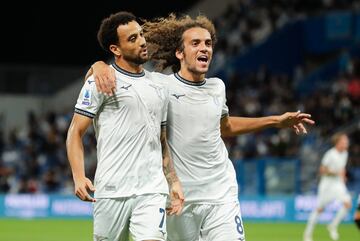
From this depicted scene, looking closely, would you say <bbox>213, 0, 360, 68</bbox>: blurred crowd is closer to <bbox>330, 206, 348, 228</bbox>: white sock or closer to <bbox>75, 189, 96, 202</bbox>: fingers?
<bbox>330, 206, 348, 228</bbox>: white sock

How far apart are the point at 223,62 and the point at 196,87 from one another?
24839mm

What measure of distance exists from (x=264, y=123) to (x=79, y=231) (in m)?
12.1

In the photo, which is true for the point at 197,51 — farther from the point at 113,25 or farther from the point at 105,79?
the point at 105,79

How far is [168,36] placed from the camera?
7543mm

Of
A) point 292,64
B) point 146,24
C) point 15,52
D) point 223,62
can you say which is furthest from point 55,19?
point 146,24

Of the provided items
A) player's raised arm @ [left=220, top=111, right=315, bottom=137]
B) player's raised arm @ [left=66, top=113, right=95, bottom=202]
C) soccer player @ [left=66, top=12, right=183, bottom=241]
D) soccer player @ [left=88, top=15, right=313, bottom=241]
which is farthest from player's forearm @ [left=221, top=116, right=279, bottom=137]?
player's raised arm @ [left=66, top=113, right=95, bottom=202]

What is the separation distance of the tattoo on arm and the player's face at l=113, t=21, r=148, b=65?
561 mm

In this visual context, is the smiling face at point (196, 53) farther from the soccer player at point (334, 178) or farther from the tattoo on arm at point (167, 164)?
the soccer player at point (334, 178)

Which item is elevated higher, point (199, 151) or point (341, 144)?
point (341, 144)

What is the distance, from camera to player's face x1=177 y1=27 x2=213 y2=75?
23.7ft

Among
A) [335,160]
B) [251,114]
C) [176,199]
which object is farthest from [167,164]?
[251,114]

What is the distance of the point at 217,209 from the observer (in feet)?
23.8

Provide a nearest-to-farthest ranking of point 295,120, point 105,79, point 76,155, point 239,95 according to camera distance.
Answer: point 76,155, point 105,79, point 295,120, point 239,95

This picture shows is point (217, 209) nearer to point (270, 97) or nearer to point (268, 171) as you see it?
point (268, 171)
